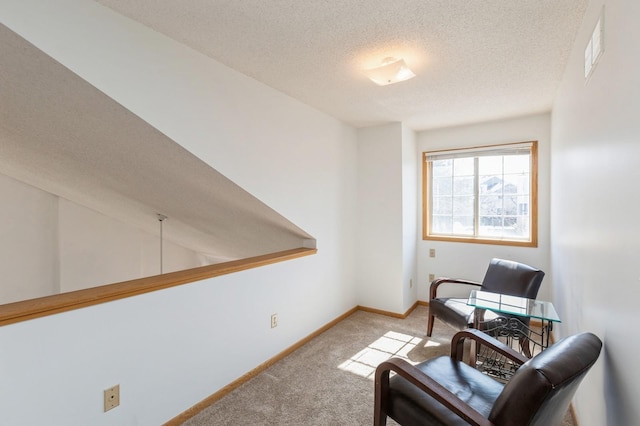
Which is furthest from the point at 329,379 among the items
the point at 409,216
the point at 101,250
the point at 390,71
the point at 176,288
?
the point at 101,250

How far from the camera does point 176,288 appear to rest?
6.26ft

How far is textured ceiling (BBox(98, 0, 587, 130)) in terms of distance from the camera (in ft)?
5.11

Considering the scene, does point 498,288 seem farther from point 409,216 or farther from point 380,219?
point 380,219

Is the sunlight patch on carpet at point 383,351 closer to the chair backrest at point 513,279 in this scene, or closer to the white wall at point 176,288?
the white wall at point 176,288

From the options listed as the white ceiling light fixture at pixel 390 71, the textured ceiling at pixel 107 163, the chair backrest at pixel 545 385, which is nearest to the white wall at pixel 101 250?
the textured ceiling at pixel 107 163

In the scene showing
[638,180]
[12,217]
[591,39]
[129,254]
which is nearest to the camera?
[638,180]

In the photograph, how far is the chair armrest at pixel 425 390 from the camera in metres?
1.17

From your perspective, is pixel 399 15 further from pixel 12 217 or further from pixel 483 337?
pixel 12 217

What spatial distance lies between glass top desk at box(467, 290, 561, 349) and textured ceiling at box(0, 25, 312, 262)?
1.66 meters

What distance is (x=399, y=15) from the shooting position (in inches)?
63.3

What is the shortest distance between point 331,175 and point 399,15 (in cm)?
194

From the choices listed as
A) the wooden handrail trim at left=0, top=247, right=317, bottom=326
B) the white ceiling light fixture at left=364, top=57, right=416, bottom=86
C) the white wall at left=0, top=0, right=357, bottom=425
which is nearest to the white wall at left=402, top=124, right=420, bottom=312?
the white wall at left=0, top=0, right=357, bottom=425

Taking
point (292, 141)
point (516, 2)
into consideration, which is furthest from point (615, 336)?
point (292, 141)

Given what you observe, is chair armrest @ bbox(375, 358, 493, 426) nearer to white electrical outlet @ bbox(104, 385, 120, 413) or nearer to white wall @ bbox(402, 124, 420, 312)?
white electrical outlet @ bbox(104, 385, 120, 413)
